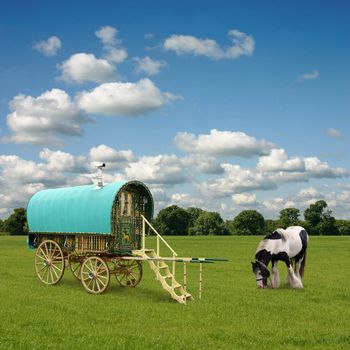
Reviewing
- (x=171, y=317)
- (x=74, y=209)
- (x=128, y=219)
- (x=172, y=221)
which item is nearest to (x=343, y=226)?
(x=172, y=221)

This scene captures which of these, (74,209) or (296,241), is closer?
(74,209)

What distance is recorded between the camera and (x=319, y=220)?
113938mm

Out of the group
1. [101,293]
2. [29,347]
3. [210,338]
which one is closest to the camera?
[29,347]

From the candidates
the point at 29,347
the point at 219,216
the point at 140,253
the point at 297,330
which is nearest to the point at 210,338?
the point at 297,330

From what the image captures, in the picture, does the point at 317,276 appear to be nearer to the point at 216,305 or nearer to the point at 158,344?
the point at 216,305

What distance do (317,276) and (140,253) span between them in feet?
37.5

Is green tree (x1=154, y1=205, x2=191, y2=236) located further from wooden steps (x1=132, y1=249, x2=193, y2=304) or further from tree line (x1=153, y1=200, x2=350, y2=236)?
wooden steps (x1=132, y1=249, x2=193, y2=304)

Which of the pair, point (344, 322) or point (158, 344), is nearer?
point (158, 344)

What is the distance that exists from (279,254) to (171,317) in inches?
286

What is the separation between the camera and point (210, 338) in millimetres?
11695

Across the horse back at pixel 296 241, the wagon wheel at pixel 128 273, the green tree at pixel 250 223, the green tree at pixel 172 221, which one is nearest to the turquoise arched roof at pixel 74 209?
the wagon wheel at pixel 128 273

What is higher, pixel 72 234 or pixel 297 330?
pixel 72 234

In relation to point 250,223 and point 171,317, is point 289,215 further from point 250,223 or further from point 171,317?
point 171,317

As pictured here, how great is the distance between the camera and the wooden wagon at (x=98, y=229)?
18.6 m
